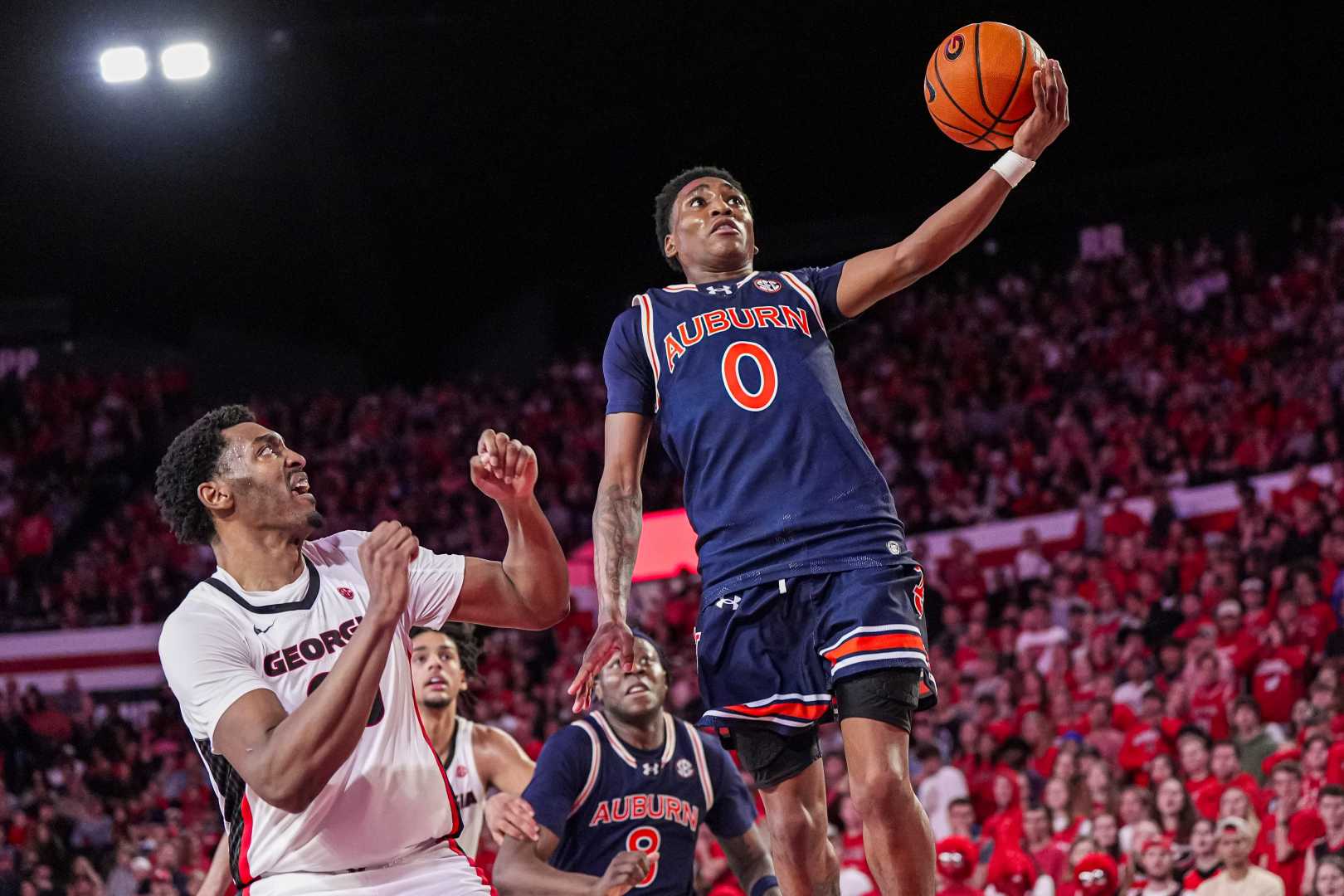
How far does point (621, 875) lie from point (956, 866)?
3.78 meters

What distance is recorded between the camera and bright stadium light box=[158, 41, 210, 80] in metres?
17.2

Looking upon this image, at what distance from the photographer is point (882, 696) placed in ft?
13.3

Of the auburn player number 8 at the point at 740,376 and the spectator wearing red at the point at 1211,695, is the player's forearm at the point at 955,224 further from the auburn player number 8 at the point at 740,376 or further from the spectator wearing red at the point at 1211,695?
the spectator wearing red at the point at 1211,695

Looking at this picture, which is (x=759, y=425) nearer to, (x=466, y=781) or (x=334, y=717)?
(x=334, y=717)

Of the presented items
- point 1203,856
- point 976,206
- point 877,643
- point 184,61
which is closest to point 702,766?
point 877,643

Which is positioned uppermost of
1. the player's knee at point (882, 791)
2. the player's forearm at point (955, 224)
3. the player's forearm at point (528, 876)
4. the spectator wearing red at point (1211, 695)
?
the player's forearm at point (955, 224)

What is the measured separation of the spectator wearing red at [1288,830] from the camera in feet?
26.3

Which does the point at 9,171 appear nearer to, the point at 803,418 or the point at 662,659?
the point at 662,659

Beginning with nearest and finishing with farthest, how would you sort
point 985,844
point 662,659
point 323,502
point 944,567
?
point 662,659 < point 985,844 < point 944,567 < point 323,502

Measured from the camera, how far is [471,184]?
23.0 m

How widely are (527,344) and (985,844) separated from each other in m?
17.3

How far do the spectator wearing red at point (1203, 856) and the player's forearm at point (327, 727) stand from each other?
5.90m

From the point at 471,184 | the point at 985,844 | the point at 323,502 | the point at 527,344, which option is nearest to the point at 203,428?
the point at 985,844

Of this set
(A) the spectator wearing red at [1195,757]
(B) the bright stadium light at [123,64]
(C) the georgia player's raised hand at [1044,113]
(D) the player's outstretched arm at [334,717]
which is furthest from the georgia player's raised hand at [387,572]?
(B) the bright stadium light at [123,64]
